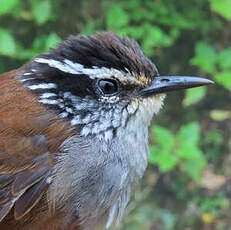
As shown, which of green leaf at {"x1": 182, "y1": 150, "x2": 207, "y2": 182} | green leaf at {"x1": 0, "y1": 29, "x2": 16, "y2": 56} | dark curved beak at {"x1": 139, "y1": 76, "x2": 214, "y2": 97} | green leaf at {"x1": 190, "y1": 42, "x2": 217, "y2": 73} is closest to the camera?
dark curved beak at {"x1": 139, "y1": 76, "x2": 214, "y2": 97}

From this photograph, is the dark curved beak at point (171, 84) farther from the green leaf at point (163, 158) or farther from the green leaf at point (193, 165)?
the green leaf at point (193, 165)

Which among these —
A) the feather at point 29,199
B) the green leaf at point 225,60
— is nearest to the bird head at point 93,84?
the feather at point 29,199

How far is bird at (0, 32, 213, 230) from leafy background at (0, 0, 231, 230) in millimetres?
1155

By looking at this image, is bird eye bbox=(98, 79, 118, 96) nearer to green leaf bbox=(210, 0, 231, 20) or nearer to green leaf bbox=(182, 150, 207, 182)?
green leaf bbox=(210, 0, 231, 20)

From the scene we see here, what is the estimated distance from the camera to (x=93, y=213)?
8.95 ft

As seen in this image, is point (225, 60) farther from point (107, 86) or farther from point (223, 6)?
point (107, 86)

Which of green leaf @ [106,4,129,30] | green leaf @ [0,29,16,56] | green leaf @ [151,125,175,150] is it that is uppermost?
green leaf @ [106,4,129,30]

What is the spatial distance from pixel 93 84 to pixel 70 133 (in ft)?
1.07

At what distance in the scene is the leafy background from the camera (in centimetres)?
442

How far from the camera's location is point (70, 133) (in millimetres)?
2656

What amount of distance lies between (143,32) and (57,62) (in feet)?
6.62

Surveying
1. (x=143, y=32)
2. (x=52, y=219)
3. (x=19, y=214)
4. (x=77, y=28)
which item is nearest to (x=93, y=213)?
(x=52, y=219)

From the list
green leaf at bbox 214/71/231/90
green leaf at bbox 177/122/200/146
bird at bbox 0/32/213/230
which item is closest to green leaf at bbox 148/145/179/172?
green leaf at bbox 177/122/200/146

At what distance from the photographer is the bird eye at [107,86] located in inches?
105
